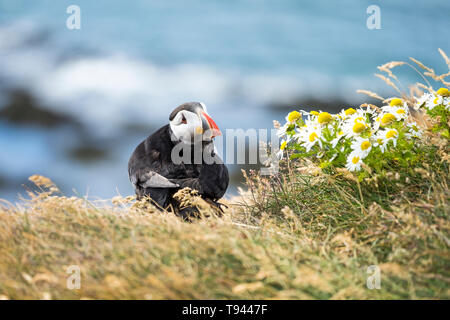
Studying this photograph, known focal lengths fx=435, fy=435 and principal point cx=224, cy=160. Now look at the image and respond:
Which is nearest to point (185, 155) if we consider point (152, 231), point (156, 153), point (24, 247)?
point (156, 153)

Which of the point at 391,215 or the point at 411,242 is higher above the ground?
the point at 391,215

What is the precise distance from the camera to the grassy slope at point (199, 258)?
6.45 feet

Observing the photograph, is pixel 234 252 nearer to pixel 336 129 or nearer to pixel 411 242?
pixel 411 242

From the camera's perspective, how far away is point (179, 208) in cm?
341

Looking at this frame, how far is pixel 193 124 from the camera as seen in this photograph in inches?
125

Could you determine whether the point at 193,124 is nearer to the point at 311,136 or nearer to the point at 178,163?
the point at 178,163

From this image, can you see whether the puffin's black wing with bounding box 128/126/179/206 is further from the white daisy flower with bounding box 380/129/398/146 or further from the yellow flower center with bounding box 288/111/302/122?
the white daisy flower with bounding box 380/129/398/146

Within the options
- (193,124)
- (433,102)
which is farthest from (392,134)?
(193,124)

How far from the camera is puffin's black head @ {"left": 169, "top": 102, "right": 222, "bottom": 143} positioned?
3.16 metres

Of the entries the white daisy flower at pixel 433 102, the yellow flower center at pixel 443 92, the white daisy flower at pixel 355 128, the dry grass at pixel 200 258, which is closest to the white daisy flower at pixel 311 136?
the white daisy flower at pixel 355 128

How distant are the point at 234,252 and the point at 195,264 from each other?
0.19 metres

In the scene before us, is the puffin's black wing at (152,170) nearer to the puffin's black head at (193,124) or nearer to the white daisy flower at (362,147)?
the puffin's black head at (193,124)

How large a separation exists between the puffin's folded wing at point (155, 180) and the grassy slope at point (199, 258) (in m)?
0.42

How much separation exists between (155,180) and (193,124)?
0.50 metres
